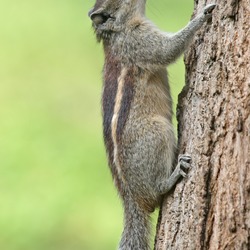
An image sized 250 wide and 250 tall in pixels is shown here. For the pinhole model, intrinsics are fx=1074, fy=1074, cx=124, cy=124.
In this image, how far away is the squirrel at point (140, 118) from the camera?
6.91 meters

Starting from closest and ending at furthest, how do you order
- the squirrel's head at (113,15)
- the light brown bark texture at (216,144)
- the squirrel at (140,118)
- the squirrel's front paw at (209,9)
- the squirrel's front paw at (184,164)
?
the light brown bark texture at (216,144) < the squirrel's front paw at (184,164) < the squirrel's front paw at (209,9) < the squirrel at (140,118) < the squirrel's head at (113,15)

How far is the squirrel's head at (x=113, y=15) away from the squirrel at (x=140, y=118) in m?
0.02

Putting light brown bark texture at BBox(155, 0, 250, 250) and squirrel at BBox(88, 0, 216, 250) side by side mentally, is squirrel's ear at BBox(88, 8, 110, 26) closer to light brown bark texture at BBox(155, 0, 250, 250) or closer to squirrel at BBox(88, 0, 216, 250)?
squirrel at BBox(88, 0, 216, 250)

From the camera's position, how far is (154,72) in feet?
23.9

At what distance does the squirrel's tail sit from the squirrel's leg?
254mm

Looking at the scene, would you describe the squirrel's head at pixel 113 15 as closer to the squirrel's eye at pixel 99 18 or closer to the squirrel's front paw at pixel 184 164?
the squirrel's eye at pixel 99 18

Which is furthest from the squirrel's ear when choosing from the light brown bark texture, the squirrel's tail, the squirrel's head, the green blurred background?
the green blurred background

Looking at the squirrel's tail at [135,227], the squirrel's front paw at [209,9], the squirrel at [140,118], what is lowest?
the squirrel's tail at [135,227]

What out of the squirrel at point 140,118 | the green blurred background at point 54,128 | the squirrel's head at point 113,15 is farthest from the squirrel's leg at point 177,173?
the green blurred background at point 54,128

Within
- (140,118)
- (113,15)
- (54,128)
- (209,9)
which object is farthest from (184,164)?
(54,128)

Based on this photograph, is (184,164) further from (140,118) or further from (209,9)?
(209,9)

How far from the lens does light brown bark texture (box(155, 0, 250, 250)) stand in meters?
6.08

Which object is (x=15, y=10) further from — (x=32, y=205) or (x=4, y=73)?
(x=32, y=205)

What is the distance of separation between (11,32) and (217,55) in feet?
29.1
